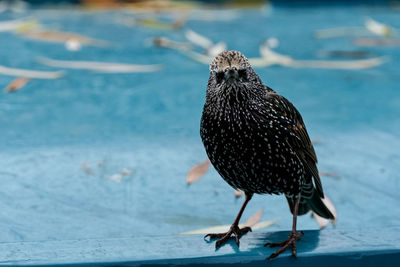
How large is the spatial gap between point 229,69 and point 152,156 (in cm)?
161

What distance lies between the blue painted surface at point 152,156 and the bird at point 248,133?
0.76ft

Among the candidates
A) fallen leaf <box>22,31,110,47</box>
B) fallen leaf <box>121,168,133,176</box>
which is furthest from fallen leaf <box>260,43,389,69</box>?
fallen leaf <box>121,168,133,176</box>

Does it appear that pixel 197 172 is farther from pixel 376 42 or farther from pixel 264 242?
pixel 376 42

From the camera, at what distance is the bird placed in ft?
8.53

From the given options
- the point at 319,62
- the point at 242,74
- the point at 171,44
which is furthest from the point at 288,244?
the point at 171,44

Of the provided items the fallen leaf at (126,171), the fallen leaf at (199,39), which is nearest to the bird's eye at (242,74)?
the fallen leaf at (126,171)

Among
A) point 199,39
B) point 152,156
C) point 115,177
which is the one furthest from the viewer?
point 199,39

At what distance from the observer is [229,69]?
2.54 m

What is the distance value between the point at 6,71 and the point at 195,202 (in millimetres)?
2781

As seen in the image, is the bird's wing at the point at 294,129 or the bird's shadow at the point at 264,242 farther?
the bird's wing at the point at 294,129

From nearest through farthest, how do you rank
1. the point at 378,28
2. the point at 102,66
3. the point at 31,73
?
the point at 31,73 < the point at 102,66 < the point at 378,28

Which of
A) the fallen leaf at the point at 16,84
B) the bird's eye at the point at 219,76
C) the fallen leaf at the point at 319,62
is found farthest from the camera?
the fallen leaf at the point at 319,62

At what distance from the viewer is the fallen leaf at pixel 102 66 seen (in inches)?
231

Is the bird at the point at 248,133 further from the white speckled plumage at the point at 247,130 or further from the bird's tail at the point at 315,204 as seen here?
the bird's tail at the point at 315,204
